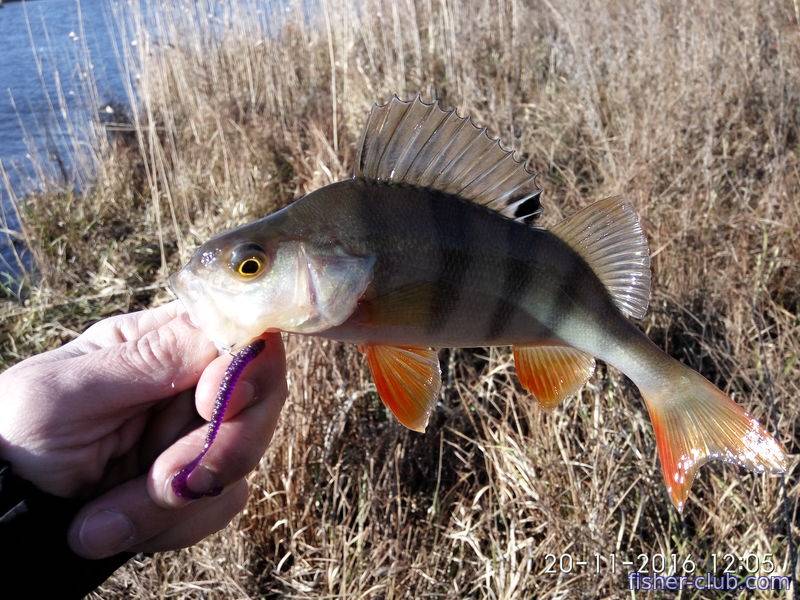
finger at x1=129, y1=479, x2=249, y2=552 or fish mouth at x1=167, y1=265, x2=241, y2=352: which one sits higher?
fish mouth at x1=167, y1=265, x2=241, y2=352

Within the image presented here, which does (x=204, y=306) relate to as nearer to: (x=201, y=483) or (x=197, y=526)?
(x=201, y=483)

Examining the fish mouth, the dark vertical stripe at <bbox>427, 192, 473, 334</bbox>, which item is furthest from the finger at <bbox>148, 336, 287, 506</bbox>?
the dark vertical stripe at <bbox>427, 192, 473, 334</bbox>

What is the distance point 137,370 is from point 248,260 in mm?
427

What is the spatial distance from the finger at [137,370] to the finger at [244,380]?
0.14 ft

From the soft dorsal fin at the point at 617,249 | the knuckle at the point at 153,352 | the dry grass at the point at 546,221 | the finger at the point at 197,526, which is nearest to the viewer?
the soft dorsal fin at the point at 617,249

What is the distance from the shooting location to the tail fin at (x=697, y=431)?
1281 mm

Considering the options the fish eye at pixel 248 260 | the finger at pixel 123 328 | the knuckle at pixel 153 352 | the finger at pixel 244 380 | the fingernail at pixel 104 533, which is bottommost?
the fingernail at pixel 104 533

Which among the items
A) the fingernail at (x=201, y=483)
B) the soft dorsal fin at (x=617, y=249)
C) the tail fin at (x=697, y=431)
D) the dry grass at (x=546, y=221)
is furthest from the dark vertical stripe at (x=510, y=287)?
the dry grass at (x=546, y=221)

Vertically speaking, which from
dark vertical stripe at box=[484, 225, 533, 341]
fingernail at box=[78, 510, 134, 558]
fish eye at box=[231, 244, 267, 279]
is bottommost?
fingernail at box=[78, 510, 134, 558]

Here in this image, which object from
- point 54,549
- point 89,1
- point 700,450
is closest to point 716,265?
point 700,450

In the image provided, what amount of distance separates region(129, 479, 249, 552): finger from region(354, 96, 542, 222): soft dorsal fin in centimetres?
78

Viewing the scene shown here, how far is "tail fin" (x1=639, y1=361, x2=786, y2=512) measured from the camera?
4.20ft

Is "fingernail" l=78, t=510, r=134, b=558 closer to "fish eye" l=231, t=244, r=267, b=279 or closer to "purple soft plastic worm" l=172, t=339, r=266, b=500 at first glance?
"purple soft plastic worm" l=172, t=339, r=266, b=500

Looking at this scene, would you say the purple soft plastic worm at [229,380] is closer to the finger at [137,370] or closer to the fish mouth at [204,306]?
the fish mouth at [204,306]
